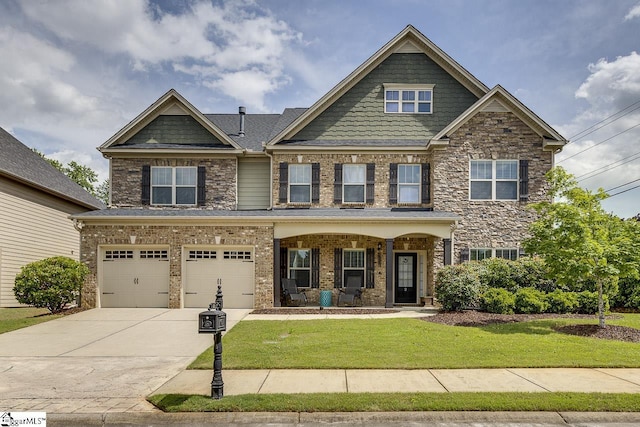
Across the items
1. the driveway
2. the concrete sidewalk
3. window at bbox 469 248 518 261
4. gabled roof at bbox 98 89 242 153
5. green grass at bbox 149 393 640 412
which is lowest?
the driveway

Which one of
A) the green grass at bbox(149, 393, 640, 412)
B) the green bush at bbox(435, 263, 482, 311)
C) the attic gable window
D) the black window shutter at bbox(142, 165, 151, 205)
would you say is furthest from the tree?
the black window shutter at bbox(142, 165, 151, 205)

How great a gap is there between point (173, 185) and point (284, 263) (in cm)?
577

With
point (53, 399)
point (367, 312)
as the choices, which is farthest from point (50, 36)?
point (367, 312)

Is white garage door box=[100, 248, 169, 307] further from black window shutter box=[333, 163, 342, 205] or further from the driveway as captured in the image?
black window shutter box=[333, 163, 342, 205]

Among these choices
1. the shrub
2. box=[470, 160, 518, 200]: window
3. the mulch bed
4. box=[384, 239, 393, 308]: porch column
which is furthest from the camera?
box=[470, 160, 518, 200]: window

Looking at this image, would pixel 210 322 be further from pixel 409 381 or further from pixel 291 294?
pixel 291 294

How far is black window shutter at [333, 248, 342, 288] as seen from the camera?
17.5 metres

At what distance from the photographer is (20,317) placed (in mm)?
15203

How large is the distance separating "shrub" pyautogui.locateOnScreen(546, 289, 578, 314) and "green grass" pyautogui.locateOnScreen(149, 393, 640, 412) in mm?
8418

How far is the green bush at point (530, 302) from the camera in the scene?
13.8 m

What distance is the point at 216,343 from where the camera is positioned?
20.7 feet

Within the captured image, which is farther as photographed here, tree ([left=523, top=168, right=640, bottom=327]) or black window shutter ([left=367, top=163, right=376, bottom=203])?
black window shutter ([left=367, top=163, right=376, bottom=203])

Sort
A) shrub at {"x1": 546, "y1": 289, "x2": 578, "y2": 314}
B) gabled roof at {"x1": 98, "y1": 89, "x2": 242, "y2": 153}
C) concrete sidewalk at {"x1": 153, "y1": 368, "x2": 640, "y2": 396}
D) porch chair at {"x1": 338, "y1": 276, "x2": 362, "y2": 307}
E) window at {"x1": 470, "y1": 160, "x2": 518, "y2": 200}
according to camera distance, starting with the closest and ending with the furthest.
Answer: concrete sidewalk at {"x1": 153, "y1": 368, "x2": 640, "y2": 396}, shrub at {"x1": 546, "y1": 289, "x2": 578, "y2": 314}, porch chair at {"x1": 338, "y1": 276, "x2": 362, "y2": 307}, window at {"x1": 470, "y1": 160, "x2": 518, "y2": 200}, gabled roof at {"x1": 98, "y1": 89, "x2": 242, "y2": 153}

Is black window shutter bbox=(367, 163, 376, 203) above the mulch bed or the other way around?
above
